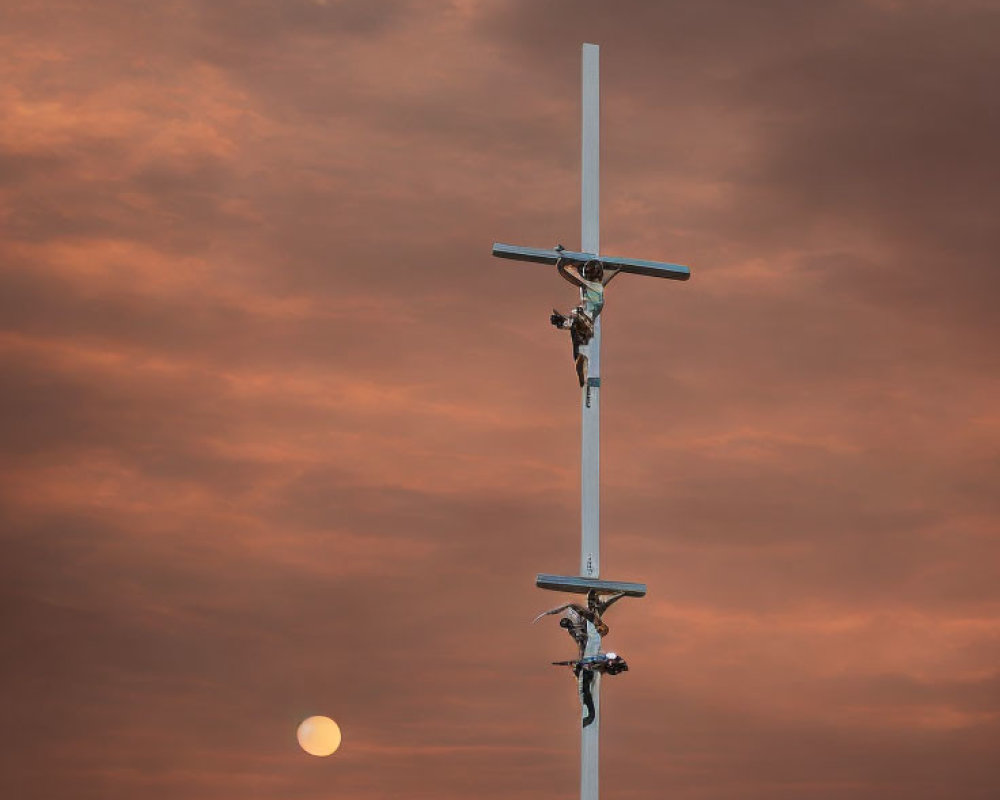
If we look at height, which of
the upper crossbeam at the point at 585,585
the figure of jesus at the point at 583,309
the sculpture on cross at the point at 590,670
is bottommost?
the sculpture on cross at the point at 590,670

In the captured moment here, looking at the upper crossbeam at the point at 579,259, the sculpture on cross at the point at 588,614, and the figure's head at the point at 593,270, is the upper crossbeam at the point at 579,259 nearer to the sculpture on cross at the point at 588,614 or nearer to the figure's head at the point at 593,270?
the figure's head at the point at 593,270

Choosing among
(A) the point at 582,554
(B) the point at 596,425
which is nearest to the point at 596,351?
(B) the point at 596,425

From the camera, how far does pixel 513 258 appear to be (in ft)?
116

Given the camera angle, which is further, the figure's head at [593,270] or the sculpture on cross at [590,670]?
the figure's head at [593,270]

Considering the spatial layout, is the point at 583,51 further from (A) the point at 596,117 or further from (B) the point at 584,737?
(B) the point at 584,737

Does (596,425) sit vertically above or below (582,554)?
above

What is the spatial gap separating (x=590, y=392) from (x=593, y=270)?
220 centimetres

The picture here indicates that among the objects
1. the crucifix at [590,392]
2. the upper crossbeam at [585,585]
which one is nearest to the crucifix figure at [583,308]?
the crucifix at [590,392]

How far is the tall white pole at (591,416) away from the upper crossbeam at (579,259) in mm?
497

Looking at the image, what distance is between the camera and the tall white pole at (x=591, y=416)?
112 ft

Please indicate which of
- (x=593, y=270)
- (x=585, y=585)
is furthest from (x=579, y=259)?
(x=585, y=585)

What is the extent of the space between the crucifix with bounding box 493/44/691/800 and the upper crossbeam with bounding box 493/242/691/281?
2 centimetres

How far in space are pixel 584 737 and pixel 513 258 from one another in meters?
8.61

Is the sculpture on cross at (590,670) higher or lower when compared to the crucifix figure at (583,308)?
lower
